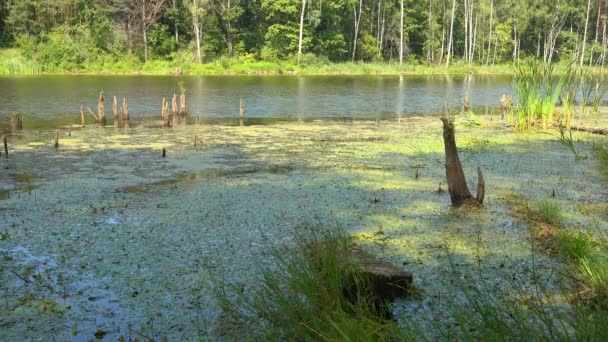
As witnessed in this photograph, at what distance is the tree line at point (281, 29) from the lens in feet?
146

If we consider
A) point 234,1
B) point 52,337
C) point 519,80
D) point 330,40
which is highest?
point 234,1

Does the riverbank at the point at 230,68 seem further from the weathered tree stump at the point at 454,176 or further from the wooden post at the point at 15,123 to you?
the weathered tree stump at the point at 454,176

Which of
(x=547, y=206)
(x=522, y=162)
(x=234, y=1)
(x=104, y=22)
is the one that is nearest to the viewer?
(x=547, y=206)

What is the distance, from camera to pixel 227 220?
6590 millimetres

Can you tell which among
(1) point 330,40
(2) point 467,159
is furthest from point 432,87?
(2) point 467,159

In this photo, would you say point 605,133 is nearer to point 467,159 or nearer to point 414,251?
point 467,159

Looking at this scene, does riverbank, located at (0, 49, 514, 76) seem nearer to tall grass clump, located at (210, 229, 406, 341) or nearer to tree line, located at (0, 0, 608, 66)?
tree line, located at (0, 0, 608, 66)

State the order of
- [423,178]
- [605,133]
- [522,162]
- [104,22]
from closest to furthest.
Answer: [423,178] → [522,162] → [605,133] → [104,22]

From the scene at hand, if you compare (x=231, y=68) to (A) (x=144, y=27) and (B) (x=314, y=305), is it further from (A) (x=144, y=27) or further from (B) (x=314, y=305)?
(B) (x=314, y=305)

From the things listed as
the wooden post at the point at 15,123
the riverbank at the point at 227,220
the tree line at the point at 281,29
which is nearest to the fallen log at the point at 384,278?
the riverbank at the point at 227,220

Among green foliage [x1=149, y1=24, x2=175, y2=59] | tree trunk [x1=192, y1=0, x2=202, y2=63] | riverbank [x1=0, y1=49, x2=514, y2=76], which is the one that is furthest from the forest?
green foliage [x1=149, y1=24, x2=175, y2=59]

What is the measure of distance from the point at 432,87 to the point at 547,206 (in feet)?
91.6

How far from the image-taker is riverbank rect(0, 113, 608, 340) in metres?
4.30

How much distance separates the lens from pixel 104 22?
149 ft
